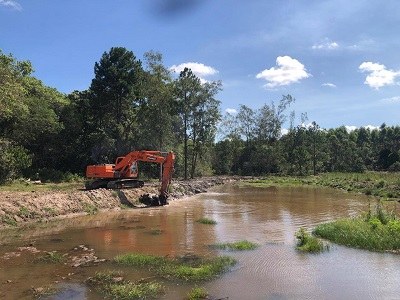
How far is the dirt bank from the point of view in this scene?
2077cm

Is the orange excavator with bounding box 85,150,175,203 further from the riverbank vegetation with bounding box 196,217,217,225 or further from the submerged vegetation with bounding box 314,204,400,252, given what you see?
the submerged vegetation with bounding box 314,204,400,252

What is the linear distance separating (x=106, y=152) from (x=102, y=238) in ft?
98.8

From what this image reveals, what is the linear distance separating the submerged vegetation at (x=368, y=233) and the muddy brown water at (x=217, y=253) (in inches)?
27.6

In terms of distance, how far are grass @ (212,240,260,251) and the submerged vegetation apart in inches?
143

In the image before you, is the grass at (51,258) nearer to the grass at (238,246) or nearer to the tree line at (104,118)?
the grass at (238,246)

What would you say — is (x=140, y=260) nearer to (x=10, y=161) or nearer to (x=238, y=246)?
(x=238, y=246)

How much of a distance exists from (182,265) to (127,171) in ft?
60.0

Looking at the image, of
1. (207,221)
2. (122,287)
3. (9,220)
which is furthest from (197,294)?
(9,220)

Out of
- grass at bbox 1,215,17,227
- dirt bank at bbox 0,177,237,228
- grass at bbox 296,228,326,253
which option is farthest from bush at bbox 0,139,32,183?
grass at bbox 296,228,326,253

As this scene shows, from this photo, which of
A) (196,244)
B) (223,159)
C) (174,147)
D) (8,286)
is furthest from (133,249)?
(223,159)

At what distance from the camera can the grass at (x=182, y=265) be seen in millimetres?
11766

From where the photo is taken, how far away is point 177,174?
61.1m

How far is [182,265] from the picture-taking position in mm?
13008

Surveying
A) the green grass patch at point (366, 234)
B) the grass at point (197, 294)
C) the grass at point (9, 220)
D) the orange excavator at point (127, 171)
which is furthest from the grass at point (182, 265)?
the orange excavator at point (127, 171)
